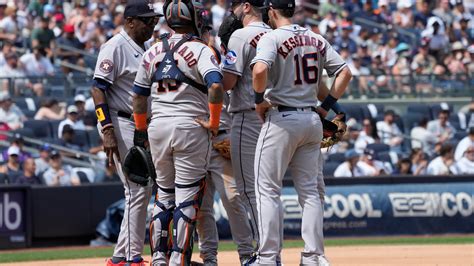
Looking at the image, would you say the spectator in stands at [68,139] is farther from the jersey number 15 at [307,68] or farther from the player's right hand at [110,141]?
the jersey number 15 at [307,68]

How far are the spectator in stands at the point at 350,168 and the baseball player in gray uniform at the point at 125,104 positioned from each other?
24.4 ft

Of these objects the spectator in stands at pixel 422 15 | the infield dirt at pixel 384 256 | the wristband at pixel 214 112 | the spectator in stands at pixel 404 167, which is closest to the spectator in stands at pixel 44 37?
the spectator in stands at pixel 404 167

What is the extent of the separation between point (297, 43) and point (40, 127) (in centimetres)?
925

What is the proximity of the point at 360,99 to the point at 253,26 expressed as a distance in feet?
34.7

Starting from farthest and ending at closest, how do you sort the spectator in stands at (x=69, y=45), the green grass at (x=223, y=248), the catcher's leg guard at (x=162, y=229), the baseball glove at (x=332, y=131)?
the spectator in stands at (x=69, y=45) → the green grass at (x=223, y=248) → the baseball glove at (x=332, y=131) → the catcher's leg guard at (x=162, y=229)

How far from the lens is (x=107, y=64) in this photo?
8781 mm

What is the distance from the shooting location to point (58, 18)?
20.7 m

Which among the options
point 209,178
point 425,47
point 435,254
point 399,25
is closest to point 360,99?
point 425,47

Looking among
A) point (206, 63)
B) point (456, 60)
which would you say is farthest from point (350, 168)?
point (206, 63)

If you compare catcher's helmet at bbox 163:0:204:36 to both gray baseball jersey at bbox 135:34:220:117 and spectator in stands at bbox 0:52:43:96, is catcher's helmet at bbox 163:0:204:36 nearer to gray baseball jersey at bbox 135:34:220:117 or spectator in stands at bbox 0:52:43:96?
gray baseball jersey at bbox 135:34:220:117

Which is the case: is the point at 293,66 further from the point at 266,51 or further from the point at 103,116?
the point at 103,116

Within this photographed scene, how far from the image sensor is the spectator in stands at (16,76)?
56.5 ft

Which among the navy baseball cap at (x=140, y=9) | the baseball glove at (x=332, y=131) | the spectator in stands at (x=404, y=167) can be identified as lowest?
the spectator in stands at (x=404, y=167)

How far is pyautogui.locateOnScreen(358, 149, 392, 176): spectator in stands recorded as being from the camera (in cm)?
1625
